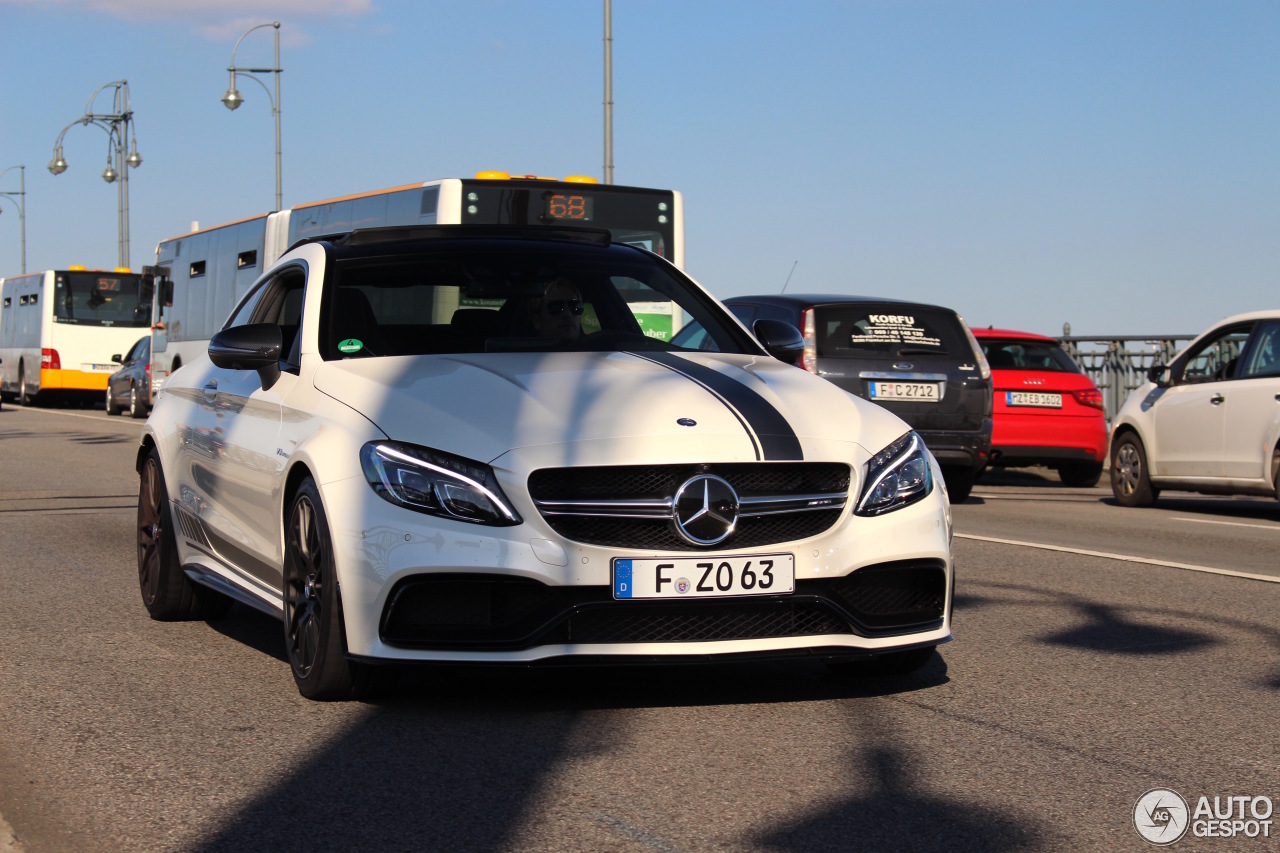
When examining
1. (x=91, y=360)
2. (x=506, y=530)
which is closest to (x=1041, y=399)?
(x=506, y=530)

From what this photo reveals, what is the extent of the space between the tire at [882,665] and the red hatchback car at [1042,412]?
11.2 meters

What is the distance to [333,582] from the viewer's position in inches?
212

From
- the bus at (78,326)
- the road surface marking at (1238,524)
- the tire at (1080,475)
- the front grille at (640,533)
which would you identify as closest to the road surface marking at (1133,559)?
the road surface marking at (1238,524)

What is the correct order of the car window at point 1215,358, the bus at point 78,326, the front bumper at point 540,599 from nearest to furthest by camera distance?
the front bumper at point 540,599, the car window at point 1215,358, the bus at point 78,326

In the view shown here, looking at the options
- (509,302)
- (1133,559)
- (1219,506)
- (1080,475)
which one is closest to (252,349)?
(509,302)

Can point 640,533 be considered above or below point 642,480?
below

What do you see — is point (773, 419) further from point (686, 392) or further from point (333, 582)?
point (333, 582)

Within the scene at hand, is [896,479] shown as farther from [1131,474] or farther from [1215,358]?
[1131,474]

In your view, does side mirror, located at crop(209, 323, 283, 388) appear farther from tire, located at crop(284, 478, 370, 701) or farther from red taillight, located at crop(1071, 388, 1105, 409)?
red taillight, located at crop(1071, 388, 1105, 409)

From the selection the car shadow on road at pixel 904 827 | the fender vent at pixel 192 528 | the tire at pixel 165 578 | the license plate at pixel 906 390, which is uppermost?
the license plate at pixel 906 390

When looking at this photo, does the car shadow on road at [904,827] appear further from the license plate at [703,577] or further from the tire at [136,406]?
the tire at [136,406]

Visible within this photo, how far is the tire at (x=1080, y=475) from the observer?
1844cm

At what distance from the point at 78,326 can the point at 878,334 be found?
31.9m

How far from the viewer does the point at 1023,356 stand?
17609 millimetres
